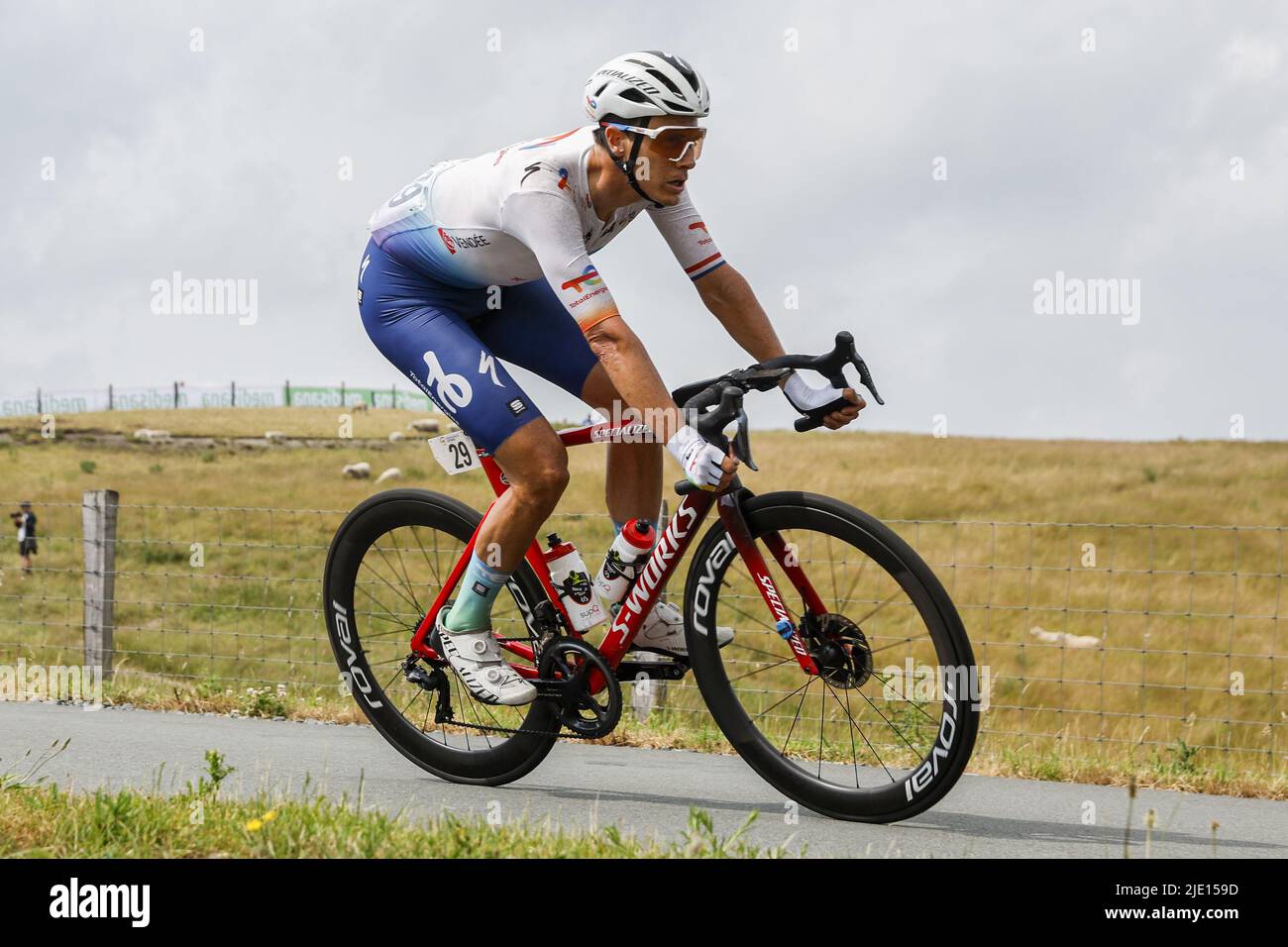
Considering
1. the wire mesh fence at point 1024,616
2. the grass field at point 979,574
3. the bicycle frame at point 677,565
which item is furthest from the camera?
the wire mesh fence at point 1024,616

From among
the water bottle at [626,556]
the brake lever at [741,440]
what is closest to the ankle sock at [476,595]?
the water bottle at [626,556]

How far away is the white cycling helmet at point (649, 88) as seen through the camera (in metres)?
4.59

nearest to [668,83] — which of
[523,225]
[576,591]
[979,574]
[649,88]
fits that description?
[649,88]

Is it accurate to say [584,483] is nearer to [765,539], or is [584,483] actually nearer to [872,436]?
[872,436]

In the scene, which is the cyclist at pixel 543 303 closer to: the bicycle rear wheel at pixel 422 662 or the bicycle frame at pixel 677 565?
the bicycle frame at pixel 677 565

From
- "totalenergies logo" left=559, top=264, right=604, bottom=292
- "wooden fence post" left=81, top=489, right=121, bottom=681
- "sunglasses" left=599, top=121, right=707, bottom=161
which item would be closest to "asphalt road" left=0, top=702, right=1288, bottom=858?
"totalenergies logo" left=559, top=264, right=604, bottom=292

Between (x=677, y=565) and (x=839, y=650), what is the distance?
619 mm

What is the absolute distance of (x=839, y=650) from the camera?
459 centimetres

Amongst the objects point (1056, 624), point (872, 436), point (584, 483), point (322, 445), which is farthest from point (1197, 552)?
point (322, 445)

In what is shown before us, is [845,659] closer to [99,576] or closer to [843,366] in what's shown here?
[843,366]

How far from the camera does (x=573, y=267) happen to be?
4.55 m

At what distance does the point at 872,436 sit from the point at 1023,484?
14.7 m

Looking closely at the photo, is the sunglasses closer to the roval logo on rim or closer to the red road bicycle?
the red road bicycle

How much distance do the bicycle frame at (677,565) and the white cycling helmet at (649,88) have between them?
3.43 ft
